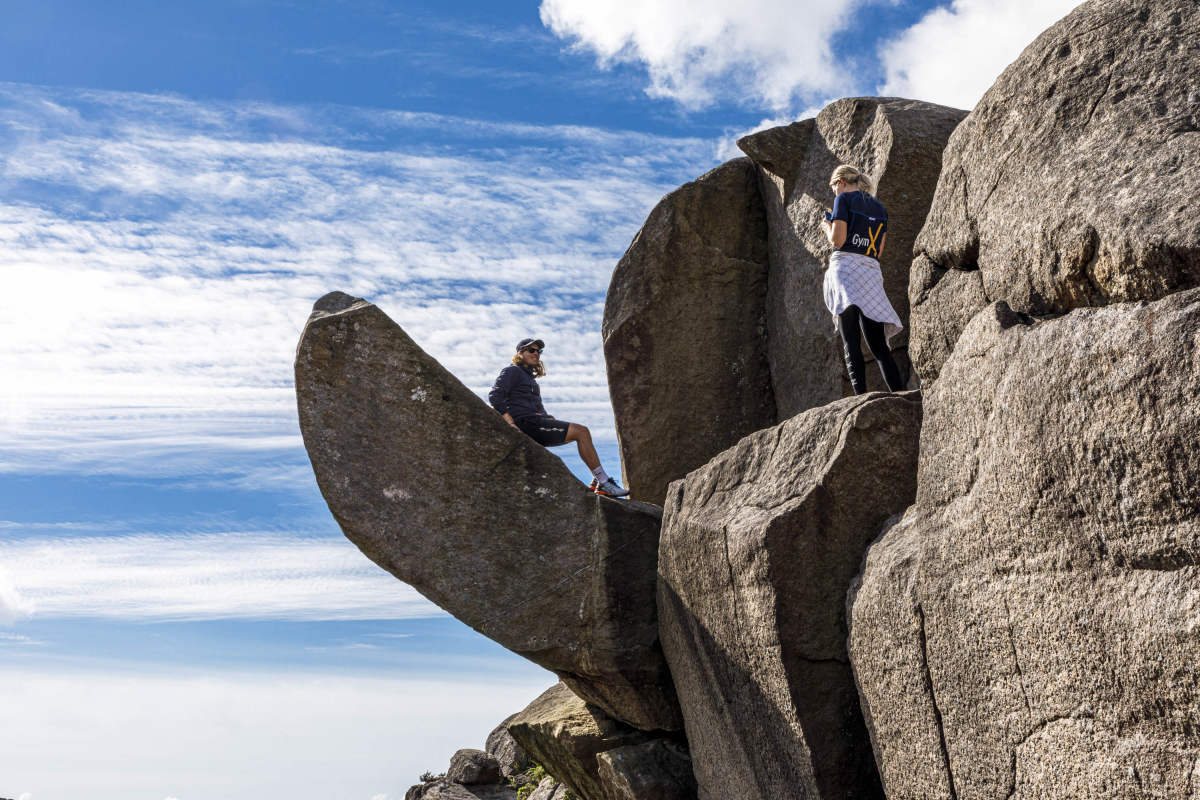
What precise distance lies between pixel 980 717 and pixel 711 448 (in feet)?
25.4

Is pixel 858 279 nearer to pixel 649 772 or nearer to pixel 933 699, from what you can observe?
pixel 933 699

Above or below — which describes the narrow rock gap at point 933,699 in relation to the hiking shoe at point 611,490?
below

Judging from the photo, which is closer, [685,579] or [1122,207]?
[1122,207]

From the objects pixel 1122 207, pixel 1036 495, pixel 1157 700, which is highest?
pixel 1122 207

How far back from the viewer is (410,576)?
11.8 m

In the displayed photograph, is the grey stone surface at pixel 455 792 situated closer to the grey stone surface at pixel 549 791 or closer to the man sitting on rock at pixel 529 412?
the grey stone surface at pixel 549 791

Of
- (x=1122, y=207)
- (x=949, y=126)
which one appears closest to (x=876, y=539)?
(x=1122, y=207)

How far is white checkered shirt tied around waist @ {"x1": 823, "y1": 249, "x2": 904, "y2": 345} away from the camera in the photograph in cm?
1050

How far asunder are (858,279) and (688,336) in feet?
14.7

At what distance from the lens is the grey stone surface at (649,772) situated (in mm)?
11672

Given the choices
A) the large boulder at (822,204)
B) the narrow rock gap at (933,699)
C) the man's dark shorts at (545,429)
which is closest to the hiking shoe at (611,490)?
the man's dark shorts at (545,429)

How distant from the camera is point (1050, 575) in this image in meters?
6.55

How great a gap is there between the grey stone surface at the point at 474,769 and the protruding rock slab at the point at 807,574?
11.2 meters

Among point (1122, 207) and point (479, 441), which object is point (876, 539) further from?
point (479, 441)
